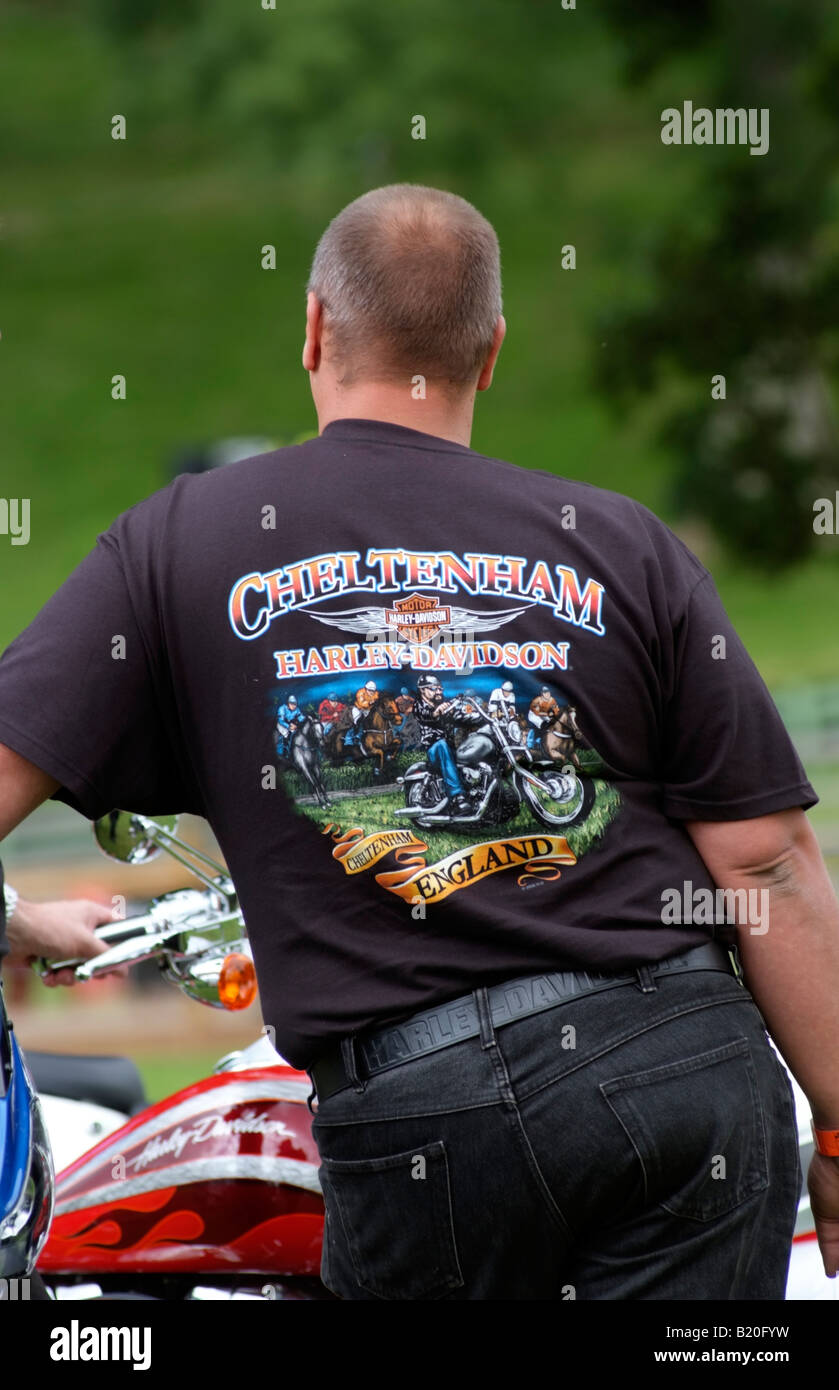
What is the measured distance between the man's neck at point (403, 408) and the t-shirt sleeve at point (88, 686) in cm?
33

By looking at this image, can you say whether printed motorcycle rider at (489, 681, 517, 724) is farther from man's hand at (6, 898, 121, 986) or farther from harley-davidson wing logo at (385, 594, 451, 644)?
man's hand at (6, 898, 121, 986)

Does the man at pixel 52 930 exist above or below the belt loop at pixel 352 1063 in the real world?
above

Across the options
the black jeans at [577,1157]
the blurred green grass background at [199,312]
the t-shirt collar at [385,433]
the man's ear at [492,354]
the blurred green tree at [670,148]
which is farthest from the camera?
the blurred green grass background at [199,312]

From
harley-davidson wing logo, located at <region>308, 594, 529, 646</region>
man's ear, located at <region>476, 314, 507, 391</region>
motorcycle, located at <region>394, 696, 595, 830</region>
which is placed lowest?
motorcycle, located at <region>394, 696, 595, 830</region>

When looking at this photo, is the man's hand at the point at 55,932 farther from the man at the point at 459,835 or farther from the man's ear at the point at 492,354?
the man's ear at the point at 492,354


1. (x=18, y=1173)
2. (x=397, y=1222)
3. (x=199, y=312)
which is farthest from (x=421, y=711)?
(x=199, y=312)

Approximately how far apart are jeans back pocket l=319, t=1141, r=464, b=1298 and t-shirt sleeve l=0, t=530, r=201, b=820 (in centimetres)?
51

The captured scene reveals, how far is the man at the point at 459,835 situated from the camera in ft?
5.94

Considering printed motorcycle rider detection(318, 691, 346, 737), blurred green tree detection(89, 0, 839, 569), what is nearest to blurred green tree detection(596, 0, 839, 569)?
blurred green tree detection(89, 0, 839, 569)

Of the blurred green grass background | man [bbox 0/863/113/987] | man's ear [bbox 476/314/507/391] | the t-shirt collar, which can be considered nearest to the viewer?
the t-shirt collar

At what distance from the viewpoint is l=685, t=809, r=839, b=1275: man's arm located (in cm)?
199

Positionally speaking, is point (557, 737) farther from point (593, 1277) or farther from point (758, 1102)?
point (593, 1277)

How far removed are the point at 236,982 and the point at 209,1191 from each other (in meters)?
0.28

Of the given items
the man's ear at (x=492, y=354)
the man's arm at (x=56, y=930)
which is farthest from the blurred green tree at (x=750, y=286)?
the man's ear at (x=492, y=354)
